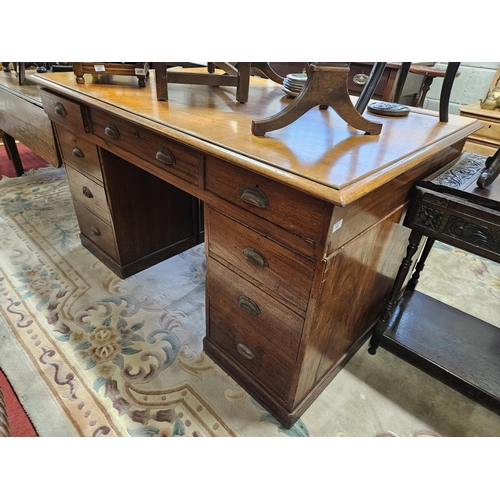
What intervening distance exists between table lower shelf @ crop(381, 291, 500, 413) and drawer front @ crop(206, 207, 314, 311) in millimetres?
722

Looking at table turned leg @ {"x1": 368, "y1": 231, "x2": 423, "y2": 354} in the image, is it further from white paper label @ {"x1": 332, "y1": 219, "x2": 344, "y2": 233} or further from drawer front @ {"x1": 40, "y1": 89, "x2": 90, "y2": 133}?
drawer front @ {"x1": 40, "y1": 89, "x2": 90, "y2": 133}

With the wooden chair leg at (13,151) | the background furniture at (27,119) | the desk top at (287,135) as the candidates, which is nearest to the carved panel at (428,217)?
the desk top at (287,135)

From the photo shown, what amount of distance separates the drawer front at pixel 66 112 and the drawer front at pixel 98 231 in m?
0.43

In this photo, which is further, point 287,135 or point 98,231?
point 98,231

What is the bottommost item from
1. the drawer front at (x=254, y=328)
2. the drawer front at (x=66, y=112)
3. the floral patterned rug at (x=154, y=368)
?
the floral patterned rug at (x=154, y=368)

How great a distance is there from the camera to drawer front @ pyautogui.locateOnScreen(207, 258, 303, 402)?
95 centimetres

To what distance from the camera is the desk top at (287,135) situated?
0.70 metres

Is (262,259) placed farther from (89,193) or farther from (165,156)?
(89,193)

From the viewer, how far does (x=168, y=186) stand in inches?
65.8

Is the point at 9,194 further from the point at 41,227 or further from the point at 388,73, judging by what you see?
the point at 388,73

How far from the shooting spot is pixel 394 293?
4.11 ft

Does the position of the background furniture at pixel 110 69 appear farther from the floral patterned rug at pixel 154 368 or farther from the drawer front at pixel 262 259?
the floral patterned rug at pixel 154 368

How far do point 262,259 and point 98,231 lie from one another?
1.15 metres

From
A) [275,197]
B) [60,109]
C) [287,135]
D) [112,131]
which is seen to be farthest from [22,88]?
[275,197]
